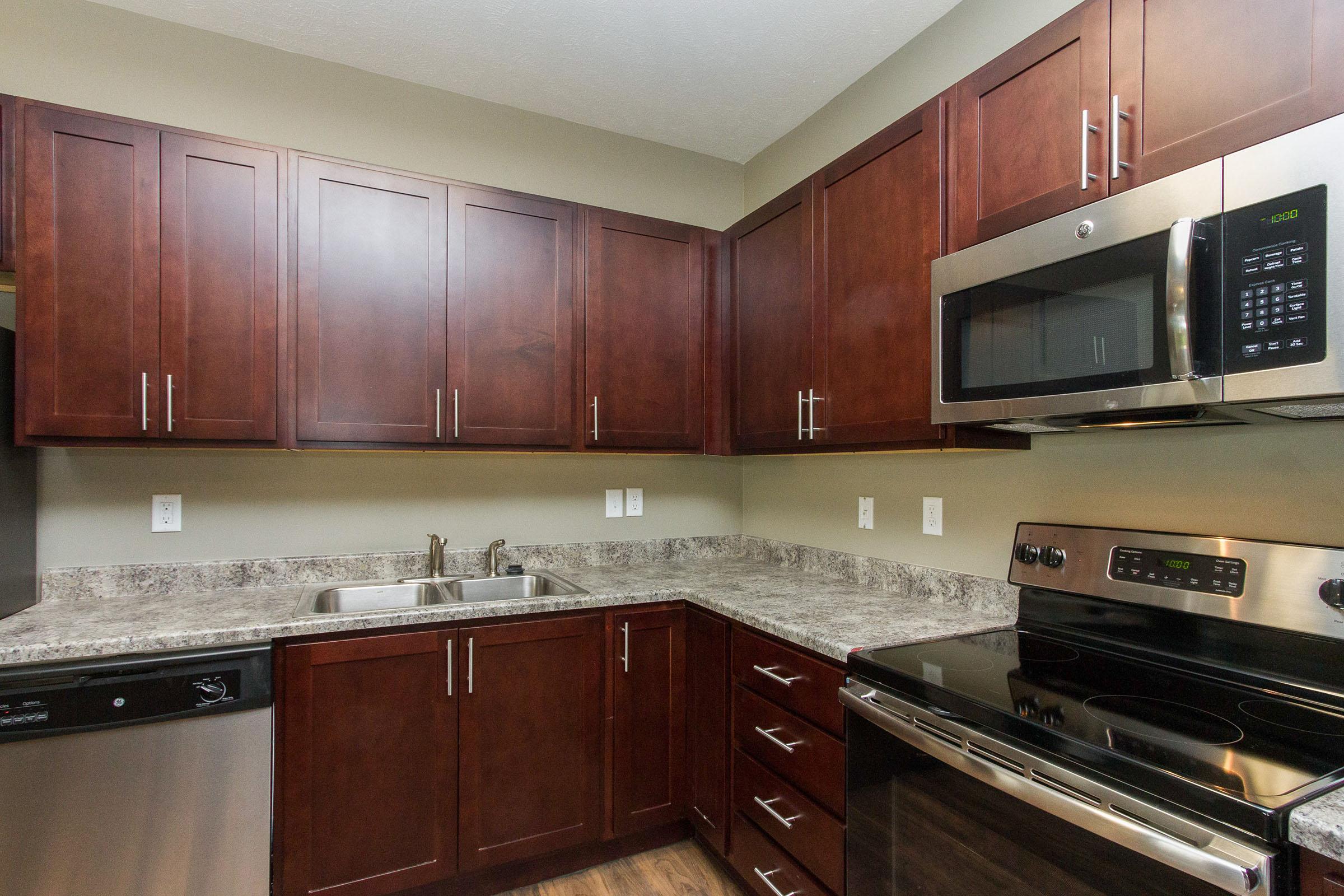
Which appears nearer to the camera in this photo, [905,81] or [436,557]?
[905,81]

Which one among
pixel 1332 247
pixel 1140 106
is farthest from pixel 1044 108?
pixel 1332 247

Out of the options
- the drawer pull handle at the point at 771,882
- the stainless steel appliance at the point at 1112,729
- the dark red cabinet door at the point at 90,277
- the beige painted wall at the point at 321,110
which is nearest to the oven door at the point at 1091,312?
the stainless steel appliance at the point at 1112,729

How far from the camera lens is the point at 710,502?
2.96 m

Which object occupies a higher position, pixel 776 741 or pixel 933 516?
pixel 933 516

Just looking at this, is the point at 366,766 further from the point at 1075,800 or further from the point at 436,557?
the point at 1075,800

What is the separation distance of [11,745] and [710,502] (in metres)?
2.28

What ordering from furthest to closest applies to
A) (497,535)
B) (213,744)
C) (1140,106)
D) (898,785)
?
(497,535), (213,744), (898,785), (1140,106)

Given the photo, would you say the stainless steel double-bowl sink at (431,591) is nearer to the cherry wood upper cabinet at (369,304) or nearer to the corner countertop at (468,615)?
the corner countertop at (468,615)

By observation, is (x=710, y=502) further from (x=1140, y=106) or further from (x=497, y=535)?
(x=1140, y=106)

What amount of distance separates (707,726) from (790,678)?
54 centimetres

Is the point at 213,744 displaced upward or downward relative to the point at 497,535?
downward

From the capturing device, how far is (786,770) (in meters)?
1.66

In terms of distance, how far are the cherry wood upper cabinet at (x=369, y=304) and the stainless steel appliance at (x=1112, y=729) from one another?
155cm

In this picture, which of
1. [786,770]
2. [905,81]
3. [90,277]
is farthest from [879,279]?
[90,277]
